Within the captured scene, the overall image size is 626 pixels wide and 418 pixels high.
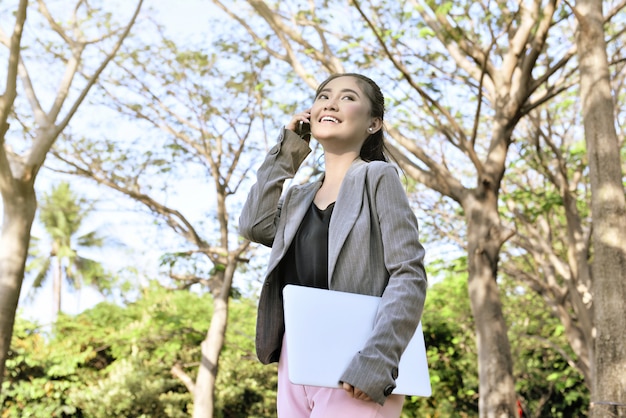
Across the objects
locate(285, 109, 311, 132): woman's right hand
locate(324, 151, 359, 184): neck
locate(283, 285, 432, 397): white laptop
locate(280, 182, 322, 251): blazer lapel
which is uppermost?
locate(285, 109, 311, 132): woman's right hand

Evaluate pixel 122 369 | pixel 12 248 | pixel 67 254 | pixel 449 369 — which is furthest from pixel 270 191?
pixel 67 254

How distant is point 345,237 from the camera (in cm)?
215

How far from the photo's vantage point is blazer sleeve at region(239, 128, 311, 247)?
7.93ft

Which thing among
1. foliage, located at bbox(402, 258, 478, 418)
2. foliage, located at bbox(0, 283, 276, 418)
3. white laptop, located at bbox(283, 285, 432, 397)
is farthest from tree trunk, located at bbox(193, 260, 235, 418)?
white laptop, located at bbox(283, 285, 432, 397)

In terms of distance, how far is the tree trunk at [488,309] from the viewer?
9.28 metres

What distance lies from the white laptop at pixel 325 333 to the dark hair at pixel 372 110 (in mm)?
584

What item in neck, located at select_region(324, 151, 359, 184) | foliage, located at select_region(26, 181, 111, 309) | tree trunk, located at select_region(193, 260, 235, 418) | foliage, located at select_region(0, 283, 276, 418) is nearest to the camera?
neck, located at select_region(324, 151, 359, 184)

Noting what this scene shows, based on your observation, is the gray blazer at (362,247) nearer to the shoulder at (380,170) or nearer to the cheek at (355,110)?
the shoulder at (380,170)

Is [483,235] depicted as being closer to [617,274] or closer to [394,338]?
[617,274]

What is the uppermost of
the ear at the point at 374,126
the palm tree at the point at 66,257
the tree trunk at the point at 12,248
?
the palm tree at the point at 66,257

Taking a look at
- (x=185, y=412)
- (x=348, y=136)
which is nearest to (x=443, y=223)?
(x=185, y=412)

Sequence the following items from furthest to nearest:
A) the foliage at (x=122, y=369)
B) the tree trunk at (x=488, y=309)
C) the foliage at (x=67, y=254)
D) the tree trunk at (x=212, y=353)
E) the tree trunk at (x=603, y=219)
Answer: the foliage at (x=67, y=254)
the foliage at (x=122, y=369)
the tree trunk at (x=212, y=353)
the tree trunk at (x=488, y=309)
the tree trunk at (x=603, y=219)

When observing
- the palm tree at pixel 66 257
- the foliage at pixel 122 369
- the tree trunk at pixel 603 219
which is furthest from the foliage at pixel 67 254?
the tree trunk at pixel 603 219

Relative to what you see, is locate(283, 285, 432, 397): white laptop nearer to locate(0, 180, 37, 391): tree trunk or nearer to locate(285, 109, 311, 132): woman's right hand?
locate(285, 109, 311, 132): woman's right hand
